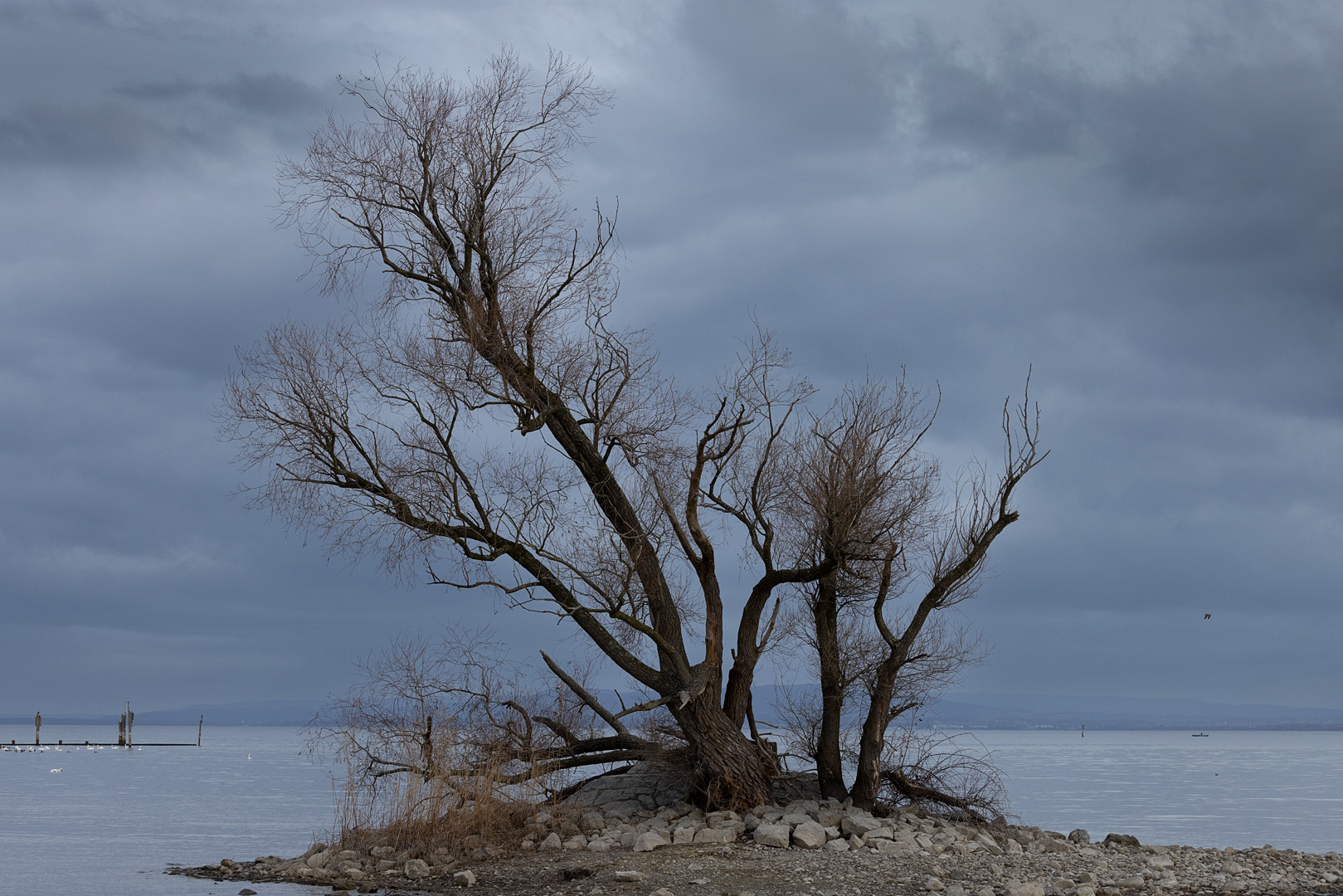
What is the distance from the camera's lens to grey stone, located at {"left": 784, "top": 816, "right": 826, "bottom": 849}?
1516cm

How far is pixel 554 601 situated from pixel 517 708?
321 centimetres

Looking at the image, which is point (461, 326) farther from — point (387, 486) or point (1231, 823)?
point (1231, 823)

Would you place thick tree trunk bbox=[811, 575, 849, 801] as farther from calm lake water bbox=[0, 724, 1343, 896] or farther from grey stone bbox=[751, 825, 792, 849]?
calm lake water bbox=[0, 724, 1343, 896]

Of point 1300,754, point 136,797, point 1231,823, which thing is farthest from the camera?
point 1300,754

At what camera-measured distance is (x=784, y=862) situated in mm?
14383

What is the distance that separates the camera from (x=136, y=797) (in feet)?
129

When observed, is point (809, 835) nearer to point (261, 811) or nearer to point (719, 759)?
point (719, 759)

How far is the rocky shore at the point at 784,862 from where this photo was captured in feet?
44.5

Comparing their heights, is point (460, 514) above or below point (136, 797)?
above

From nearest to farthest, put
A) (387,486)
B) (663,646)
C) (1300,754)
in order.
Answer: (387,486) < (663,646) < (1300,754)

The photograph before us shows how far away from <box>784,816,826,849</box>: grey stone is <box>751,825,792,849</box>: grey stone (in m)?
0.14

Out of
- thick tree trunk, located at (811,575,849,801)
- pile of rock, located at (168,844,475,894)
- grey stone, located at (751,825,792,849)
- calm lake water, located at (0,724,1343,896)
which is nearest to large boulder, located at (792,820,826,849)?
grey stone, located at (751,825,792,849)

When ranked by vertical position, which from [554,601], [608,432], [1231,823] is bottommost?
[1231,823]

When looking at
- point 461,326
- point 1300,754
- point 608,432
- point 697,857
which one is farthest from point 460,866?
point 1300,754
